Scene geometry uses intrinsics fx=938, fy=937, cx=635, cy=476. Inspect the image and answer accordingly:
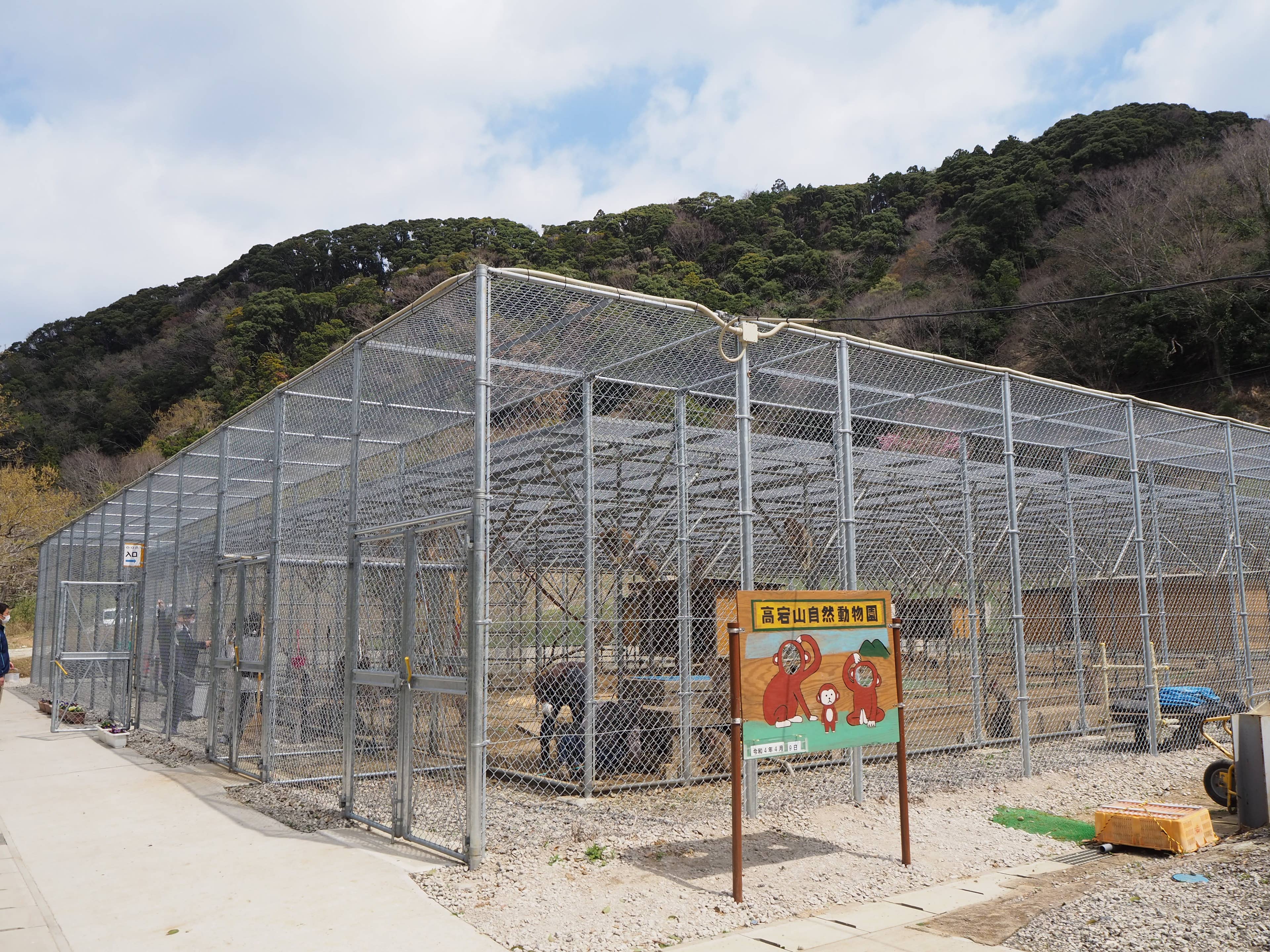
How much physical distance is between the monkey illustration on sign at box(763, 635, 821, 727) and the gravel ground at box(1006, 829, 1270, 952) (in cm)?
159

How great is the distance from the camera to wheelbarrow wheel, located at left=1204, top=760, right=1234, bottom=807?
7805mm

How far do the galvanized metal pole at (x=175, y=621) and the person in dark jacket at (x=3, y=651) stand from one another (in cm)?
172

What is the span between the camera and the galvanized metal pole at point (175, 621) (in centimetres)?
1149

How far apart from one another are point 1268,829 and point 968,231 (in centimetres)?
3382

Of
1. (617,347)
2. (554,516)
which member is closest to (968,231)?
(554,516)

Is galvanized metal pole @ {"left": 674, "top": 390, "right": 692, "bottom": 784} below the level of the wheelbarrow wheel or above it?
above

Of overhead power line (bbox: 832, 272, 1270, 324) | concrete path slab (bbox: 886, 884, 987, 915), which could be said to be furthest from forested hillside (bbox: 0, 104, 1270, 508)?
concrete path slab (bbox: 886, 884, 987, 915)

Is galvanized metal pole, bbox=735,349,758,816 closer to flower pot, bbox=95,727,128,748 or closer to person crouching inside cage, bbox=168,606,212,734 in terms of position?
person crouching inside cage, bbox=168,606,212,734

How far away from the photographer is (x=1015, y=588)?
8.80m

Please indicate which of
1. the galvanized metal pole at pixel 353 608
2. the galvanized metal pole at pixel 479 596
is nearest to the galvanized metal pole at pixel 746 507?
the galvanized metal pole at pixel 479 596

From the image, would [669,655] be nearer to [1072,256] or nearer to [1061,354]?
[1061,354]

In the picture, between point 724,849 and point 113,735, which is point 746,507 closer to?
point 724,849

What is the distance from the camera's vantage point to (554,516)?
1277cm

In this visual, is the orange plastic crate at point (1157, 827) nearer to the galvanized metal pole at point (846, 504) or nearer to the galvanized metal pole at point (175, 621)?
the galvanized metal pole at point (846, 504)
